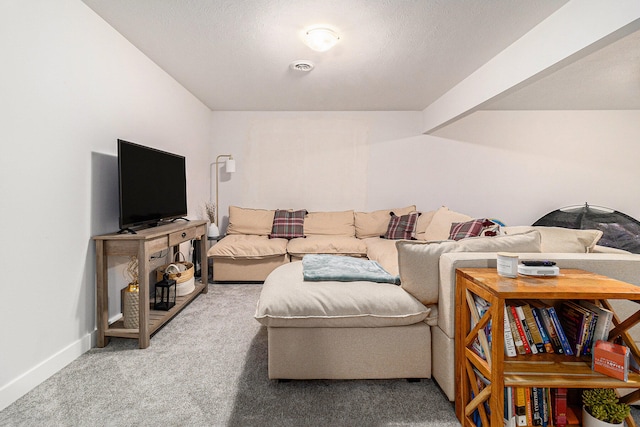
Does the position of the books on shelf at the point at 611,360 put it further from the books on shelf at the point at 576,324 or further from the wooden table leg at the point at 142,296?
the wooden table leg at the point at 142,296

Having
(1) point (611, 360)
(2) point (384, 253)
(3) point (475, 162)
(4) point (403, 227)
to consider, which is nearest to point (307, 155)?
(4) point (403, 227)

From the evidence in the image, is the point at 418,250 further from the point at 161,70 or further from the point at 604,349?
the point at 161,70

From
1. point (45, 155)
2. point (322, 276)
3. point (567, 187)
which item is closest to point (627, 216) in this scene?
point (567, 187)

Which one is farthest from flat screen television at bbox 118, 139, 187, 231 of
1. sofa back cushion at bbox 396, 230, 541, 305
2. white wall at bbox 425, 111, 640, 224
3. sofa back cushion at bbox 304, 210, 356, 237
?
white wall at bbox 425, 111, 640, 224

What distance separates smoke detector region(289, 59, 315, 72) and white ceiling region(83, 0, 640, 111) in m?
0.06

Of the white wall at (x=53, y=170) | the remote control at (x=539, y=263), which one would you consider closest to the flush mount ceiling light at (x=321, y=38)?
the white wall at (x=53, y=170)

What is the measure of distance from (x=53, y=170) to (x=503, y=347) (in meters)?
2.50

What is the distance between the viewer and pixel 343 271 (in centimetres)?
205

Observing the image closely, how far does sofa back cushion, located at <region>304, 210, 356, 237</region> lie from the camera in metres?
4.50

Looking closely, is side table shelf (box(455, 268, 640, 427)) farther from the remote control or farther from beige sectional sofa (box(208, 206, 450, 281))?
beige sectional sofa (box(208, 206, 450, 281))

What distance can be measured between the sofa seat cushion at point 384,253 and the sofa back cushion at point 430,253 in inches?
39.4

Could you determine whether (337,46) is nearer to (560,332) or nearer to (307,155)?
(307,155)

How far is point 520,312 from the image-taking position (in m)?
1.39

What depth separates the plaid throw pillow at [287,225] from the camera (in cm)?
438
